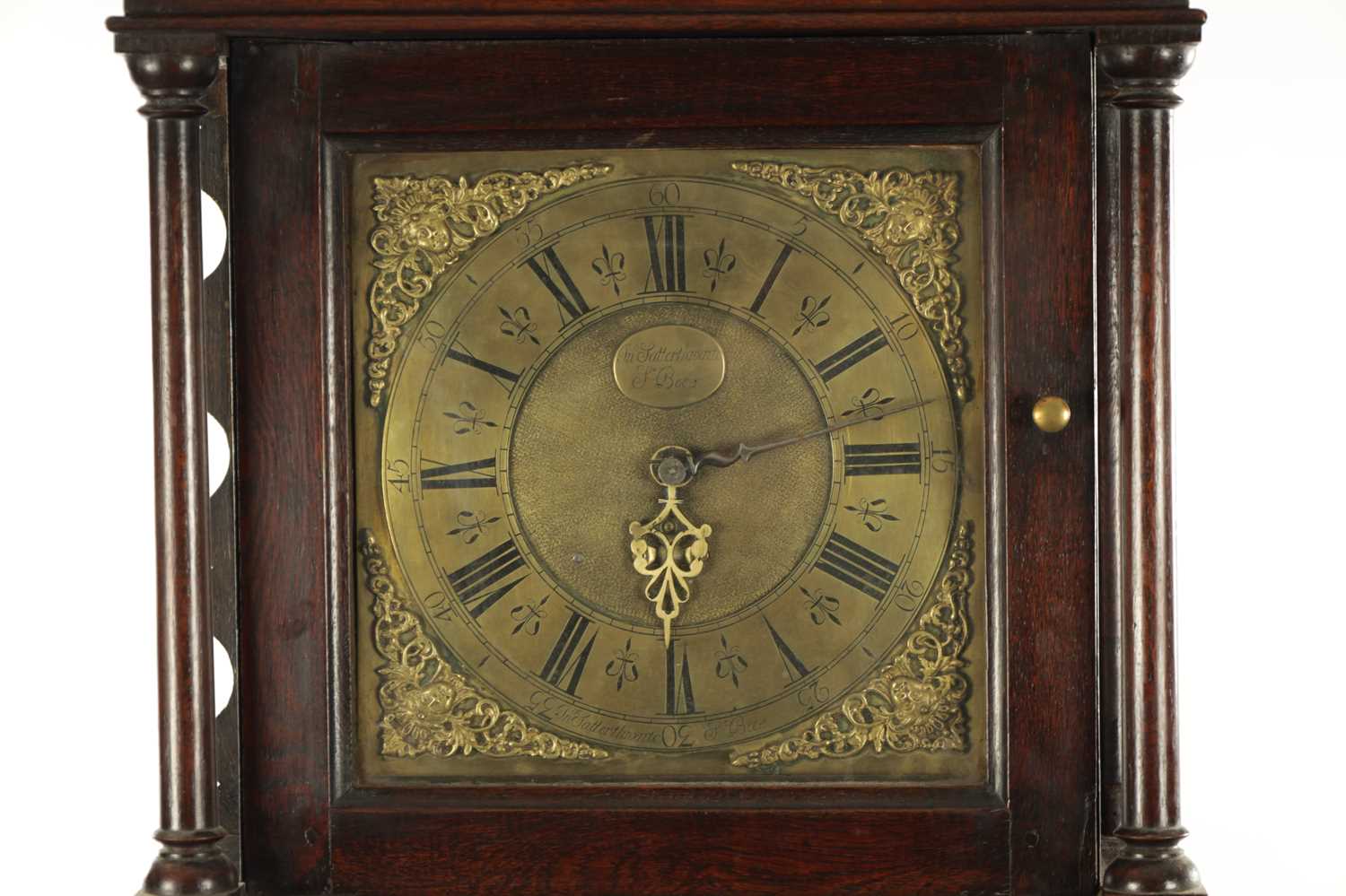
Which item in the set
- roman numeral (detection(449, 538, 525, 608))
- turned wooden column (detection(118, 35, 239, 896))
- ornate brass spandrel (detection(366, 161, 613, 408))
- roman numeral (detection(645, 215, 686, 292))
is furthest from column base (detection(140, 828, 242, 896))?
roman numeral (detection(645, 215, 686, 292))

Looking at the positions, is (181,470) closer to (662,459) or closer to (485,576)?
(485,576)

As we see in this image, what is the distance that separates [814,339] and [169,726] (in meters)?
0.75

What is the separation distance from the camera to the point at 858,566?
166 centimetres

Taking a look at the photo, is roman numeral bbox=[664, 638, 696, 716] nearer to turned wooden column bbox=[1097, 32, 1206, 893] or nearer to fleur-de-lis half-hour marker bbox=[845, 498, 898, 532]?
fleur-de-lis half-hour marker bbox=[845, 498, 898, 532]

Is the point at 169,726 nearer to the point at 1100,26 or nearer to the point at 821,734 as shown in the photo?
the point at 821,734

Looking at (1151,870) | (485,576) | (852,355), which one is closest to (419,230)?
(485,576)

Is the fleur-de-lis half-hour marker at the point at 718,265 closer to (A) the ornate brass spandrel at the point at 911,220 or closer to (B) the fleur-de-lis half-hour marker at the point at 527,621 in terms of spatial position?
(A) the ornate brass spandrel at the point at 911,220

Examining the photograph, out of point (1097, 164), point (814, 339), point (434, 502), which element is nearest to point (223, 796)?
point (434, 502)

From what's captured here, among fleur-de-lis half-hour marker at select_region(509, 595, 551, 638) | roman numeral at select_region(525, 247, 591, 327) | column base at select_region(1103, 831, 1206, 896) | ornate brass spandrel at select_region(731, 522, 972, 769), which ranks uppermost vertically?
roman numeral at select_region(525, 247, 591, 327)

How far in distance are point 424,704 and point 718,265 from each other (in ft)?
1.78

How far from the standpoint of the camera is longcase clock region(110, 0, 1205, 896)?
63.5 inches
